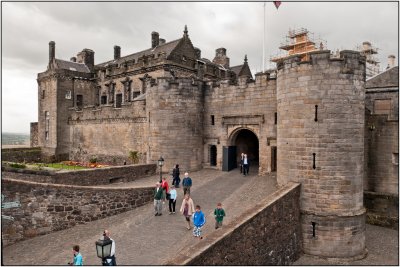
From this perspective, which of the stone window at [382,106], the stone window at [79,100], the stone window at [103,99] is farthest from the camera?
the stone window at [103,99]

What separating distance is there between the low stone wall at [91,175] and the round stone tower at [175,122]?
1373mm

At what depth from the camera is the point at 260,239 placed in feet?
34.0

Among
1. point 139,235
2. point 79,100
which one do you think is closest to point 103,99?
point 79,100

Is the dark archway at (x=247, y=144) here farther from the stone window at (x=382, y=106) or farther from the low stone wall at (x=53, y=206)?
the low stone wall at (x=53, y=206)

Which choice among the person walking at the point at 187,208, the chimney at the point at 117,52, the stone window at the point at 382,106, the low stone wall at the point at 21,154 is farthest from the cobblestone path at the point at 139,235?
the chimney at the point at 117,52

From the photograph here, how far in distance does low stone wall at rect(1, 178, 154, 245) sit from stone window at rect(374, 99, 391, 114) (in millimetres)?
19191

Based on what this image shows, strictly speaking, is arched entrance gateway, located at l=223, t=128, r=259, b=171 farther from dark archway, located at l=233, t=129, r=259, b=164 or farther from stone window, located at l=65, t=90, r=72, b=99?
stone window, located at l=65, t=90, r=72, b=99

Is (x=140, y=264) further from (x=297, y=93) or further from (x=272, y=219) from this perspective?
(x=297, y=93)

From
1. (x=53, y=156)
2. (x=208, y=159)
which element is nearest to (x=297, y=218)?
(x=208, y=159)

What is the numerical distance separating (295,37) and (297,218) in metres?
26.0

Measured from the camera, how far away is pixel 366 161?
58.2 feet

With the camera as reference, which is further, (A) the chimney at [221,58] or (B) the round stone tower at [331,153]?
(A) the chimney at [221,58]

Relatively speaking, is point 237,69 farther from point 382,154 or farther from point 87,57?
point 382,154

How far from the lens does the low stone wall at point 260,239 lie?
8133 mm
